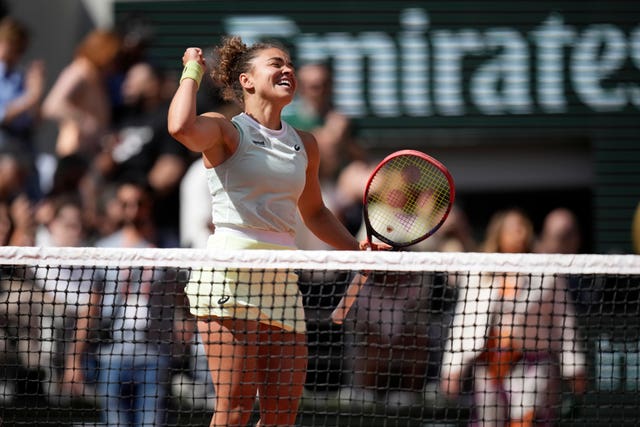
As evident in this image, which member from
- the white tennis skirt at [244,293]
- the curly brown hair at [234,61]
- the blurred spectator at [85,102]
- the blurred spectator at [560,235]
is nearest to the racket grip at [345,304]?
the white tennis skirt at [244,293]

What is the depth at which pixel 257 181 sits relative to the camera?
4500 mm

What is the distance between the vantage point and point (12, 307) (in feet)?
25.7

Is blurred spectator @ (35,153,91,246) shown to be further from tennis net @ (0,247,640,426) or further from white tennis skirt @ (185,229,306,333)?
white tennis skirt @ (185,229,306,333)

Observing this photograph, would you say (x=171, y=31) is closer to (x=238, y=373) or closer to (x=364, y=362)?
(x=364, y=362)

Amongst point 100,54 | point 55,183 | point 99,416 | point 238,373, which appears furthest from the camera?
point 100,54

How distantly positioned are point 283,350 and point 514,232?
332cm

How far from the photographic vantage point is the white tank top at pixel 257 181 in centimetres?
450

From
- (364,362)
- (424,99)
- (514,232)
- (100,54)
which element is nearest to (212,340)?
(364,362)

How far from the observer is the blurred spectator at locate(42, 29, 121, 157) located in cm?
890

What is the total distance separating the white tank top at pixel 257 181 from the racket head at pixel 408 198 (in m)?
0.38

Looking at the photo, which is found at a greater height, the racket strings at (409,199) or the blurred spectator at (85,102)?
the racket strings at (409,199)

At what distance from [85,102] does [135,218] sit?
1951mm

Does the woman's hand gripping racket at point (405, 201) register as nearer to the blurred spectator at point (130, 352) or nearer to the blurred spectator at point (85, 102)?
the blurred spectator at point (130, 352)

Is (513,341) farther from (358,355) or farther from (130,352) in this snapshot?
(130,352)
